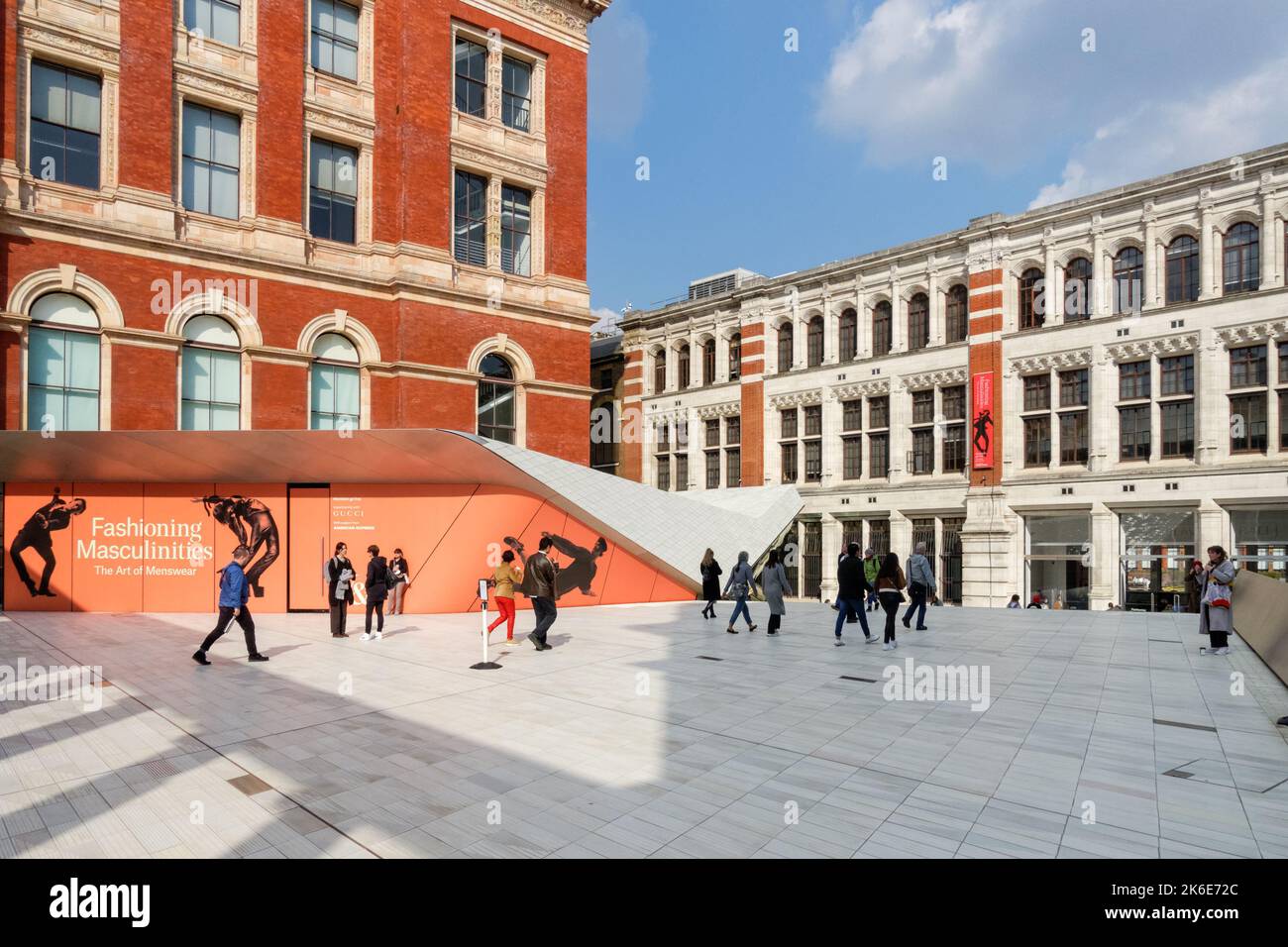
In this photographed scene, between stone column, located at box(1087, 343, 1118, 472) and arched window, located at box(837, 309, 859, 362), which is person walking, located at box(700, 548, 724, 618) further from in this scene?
arched window, located at box(837, 309, 859, 362)

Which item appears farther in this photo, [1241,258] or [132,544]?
[1241,258]

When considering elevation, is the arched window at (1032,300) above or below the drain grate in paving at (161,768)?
above

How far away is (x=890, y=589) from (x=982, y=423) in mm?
22643

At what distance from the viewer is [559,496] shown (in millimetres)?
18812

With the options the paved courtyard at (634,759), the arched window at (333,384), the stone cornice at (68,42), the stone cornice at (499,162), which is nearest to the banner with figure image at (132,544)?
the arched window at (333,384)

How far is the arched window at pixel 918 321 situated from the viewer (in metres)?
36.3

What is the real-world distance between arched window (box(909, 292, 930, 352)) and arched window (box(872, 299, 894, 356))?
42.8 inches

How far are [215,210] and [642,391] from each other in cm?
3051

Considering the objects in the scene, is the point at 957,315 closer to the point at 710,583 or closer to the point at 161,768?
the point at 710,583

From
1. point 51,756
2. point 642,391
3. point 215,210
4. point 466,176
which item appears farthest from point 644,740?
point 642,391

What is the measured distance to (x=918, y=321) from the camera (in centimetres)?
3672

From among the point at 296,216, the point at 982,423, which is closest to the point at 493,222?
the point at 296,216

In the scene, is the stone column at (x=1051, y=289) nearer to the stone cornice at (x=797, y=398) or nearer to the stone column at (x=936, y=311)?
the stone column at (x=936, y=311)

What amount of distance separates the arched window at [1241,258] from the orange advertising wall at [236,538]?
26688mm
